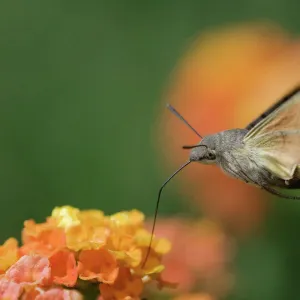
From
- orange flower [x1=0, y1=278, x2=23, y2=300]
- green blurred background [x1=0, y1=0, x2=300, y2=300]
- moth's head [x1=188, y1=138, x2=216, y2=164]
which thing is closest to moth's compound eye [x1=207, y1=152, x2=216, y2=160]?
moth's head [x1=188, y1=138, x2=216, y2=164]

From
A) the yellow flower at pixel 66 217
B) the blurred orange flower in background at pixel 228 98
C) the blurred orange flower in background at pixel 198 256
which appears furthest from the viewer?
the blurred orange flower in background at pixel 228 98

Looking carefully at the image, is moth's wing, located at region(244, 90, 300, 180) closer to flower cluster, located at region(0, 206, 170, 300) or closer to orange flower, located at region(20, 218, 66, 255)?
flower cluster, located at region(0, 206, 170, 300)

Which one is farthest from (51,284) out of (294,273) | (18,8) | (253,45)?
(18,8)

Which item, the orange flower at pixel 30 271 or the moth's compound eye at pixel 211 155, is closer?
the orange flower at pixel 30 271

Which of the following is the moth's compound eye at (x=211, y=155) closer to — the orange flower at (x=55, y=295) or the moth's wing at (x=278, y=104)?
the moth's wing at (x=278, y=104)

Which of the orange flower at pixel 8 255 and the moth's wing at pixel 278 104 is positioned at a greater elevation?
the moth's wing at pixel 278 104

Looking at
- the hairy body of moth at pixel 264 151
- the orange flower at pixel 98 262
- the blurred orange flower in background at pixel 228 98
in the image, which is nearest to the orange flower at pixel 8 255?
the orange flower at pixel 98 262
